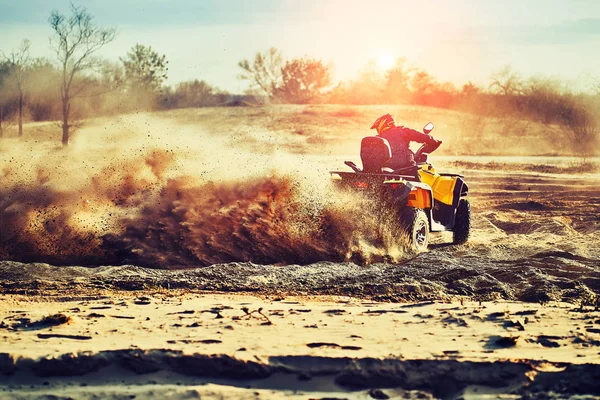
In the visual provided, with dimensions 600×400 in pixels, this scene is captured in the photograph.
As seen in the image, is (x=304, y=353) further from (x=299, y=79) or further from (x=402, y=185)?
(x=299, y=79)

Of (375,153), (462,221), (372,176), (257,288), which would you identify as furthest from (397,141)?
(257,288)

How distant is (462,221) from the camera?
12.2 m

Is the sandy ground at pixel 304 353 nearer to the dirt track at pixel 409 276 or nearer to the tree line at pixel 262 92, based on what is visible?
the dirt track at pixel 409 276

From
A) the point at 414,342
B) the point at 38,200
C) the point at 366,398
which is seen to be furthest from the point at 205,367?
the point at 38,200

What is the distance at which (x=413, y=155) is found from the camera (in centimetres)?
1106

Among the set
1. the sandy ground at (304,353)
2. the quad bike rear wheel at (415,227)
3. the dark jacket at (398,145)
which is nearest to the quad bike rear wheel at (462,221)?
the quad bike rear wheel at (415,227)

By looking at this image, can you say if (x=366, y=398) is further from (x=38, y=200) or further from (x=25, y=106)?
(x=25, y=106)

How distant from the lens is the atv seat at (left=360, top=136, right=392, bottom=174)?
10516 mm

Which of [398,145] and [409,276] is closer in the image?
[409,276]

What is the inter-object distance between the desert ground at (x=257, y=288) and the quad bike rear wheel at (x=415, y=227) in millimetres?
212

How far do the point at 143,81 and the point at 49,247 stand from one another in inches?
1070

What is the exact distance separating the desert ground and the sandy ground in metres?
0.02

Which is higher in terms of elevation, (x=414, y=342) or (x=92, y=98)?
(x=92, y=98)

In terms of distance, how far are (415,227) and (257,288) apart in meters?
2.76
